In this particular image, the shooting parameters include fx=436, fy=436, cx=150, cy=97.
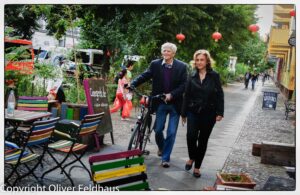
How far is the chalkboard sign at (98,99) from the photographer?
5936 mm

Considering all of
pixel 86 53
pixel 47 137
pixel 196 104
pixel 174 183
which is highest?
pixel 86 53

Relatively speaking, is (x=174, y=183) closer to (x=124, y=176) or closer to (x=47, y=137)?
(x=124, y=176)

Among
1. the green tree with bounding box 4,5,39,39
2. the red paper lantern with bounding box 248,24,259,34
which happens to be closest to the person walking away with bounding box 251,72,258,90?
the red paper lantern with bounding box 248,24,259,34

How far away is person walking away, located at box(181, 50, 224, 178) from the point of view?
483cm

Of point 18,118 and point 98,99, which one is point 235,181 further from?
point 98,99

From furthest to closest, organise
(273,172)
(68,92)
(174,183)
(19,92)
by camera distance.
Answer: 1. (68,92)
2. (19,92)
3. (273,172)
4. (174,183)

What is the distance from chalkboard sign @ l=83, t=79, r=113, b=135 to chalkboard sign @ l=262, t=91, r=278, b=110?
3.73m

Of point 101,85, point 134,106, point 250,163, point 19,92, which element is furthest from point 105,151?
point 134,106

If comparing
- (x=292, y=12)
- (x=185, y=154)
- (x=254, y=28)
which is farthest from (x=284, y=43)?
(x=185, y=154)

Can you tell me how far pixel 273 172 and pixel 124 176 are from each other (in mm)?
2212

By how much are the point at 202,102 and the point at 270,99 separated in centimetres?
487

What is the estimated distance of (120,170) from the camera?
378cm

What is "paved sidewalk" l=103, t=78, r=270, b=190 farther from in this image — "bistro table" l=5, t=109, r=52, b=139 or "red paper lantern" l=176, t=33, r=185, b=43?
"bistro table" l=5, t=109, r=52, b=139

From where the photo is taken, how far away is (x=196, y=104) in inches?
191
